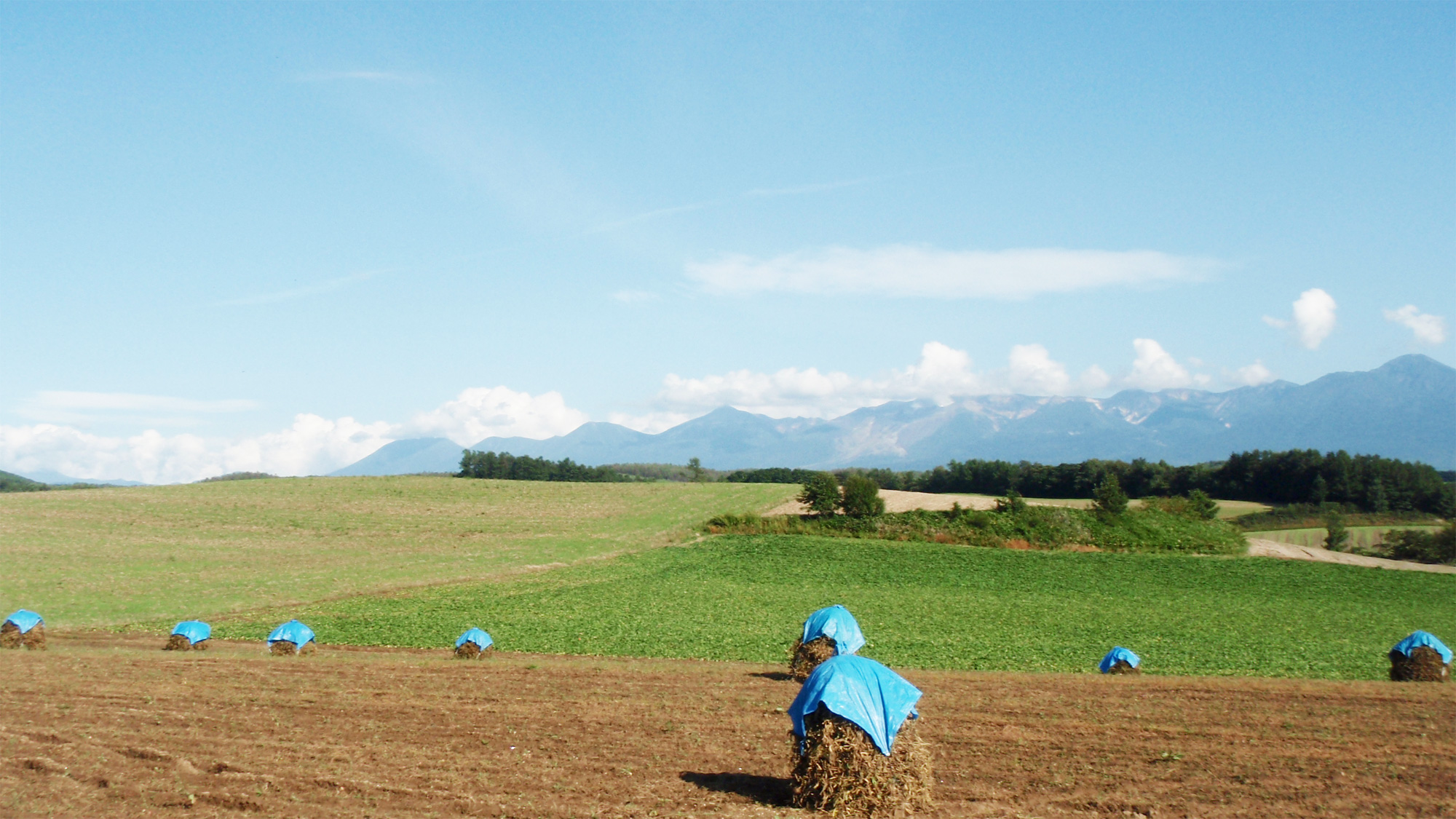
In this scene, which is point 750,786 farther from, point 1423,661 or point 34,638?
point 34,638

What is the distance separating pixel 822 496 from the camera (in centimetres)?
6688

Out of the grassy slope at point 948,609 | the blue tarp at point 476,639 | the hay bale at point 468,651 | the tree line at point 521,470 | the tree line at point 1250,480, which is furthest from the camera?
the tree line at point 521,470

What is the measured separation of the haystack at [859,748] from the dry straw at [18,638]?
27432mm

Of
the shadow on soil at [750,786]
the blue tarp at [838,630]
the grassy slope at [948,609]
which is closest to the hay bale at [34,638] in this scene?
the grassy slope at [948,609]

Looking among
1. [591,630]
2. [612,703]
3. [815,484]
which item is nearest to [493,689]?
[612,703]

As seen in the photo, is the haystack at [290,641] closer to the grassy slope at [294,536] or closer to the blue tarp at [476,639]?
the blue tarp at [476,639]

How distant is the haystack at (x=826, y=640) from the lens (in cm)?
2208

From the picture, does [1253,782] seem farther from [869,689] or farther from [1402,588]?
[1402,588]

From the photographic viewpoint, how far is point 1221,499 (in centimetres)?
9694

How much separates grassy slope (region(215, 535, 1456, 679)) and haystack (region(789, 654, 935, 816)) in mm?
14797

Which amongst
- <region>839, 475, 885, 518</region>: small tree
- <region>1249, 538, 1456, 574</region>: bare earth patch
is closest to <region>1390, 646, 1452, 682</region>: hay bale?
<region>1249, 538, 1456, 574</region>: bare earth patch

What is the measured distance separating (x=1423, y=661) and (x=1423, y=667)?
17 centimetres

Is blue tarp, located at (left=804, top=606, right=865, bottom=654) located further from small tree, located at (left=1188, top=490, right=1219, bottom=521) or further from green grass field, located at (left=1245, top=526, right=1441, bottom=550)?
green grass field, located at (left=1245, top=526, right=1441, bottom=550)

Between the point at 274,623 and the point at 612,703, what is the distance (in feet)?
65.8
